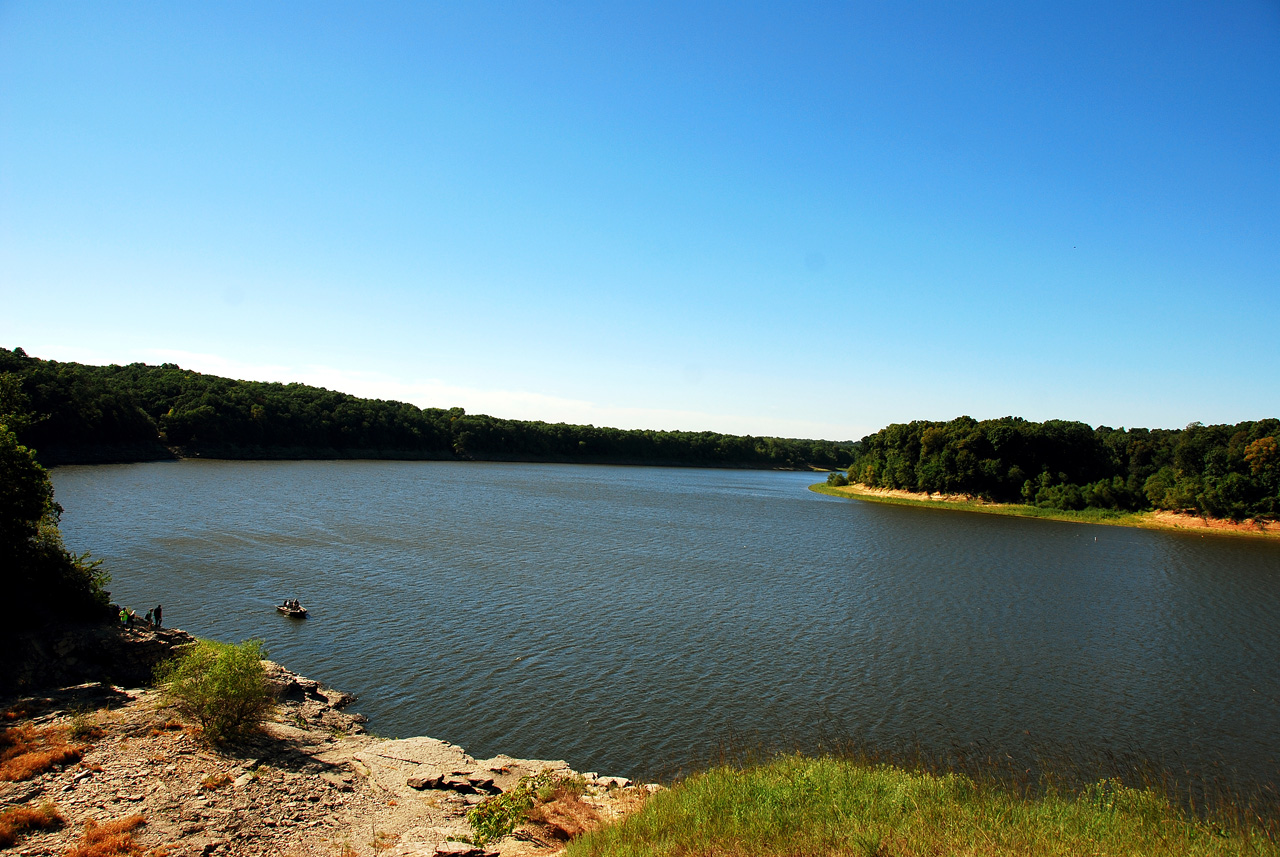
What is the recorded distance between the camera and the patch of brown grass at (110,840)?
10.1m

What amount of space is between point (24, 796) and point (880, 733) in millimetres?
18462

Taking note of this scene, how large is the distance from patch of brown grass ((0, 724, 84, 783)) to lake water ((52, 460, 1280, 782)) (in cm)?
654

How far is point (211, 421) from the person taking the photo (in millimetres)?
114250

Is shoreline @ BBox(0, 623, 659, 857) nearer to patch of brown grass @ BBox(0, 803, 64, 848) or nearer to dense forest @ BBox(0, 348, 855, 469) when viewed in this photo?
patch of brown grass @ BBox(0, 803, 64, 848)

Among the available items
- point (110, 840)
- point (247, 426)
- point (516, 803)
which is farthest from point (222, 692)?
point (247, 426)

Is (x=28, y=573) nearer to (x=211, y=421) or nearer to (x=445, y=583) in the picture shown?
(x=445, y=583)

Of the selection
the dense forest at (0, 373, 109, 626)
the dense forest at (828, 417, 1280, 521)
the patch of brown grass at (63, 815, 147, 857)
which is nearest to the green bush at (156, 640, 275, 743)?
the patch of brown grass at (63, 815, 147, 857)

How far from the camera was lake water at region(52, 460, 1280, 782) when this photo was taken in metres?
18.3

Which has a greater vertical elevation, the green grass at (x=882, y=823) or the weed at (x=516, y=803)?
the green grass at (x=882, y=823)

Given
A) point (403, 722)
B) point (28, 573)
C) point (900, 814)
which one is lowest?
point (403, 722)

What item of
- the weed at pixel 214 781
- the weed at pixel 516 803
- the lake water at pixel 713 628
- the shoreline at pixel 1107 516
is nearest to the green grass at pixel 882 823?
the weed at pixel 516 803

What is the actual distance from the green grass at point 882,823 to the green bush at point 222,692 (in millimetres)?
8800

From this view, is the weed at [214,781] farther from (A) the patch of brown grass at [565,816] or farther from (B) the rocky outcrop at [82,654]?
(B) the rocky outcrop at [82,654]

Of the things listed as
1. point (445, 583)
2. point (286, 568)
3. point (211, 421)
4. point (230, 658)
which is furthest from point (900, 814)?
point (211, 421)
